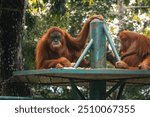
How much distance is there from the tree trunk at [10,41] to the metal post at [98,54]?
117 cm

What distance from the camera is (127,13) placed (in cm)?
993

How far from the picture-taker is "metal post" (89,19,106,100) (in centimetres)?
318

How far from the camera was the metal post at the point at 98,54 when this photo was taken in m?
3.18

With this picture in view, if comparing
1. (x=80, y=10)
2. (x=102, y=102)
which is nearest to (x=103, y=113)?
(x=102, y=102)

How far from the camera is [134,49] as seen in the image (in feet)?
11.9

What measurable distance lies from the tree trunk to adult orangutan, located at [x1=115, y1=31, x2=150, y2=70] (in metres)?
1.05

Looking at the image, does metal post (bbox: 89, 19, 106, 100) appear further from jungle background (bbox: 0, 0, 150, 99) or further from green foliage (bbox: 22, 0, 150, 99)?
green foliage (bbox: 22, 0, 150, 99)

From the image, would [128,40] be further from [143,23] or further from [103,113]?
[143,23]

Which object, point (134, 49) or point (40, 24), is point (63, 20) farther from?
point (134, 49)

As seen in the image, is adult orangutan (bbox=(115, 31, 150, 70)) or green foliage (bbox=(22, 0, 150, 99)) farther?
green foliage (bbox=(22, 0, 150, 99))

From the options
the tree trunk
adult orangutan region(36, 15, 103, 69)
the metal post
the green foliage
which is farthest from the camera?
the green foliage

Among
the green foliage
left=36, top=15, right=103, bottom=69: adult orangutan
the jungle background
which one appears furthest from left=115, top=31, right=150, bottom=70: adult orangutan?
the green foliage

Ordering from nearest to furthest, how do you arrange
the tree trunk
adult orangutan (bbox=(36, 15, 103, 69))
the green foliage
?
adult orangutan (bbox=(36, 15, 103, 69)), the tree trunk, the green foliage

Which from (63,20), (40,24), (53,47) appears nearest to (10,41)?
(53,47)
